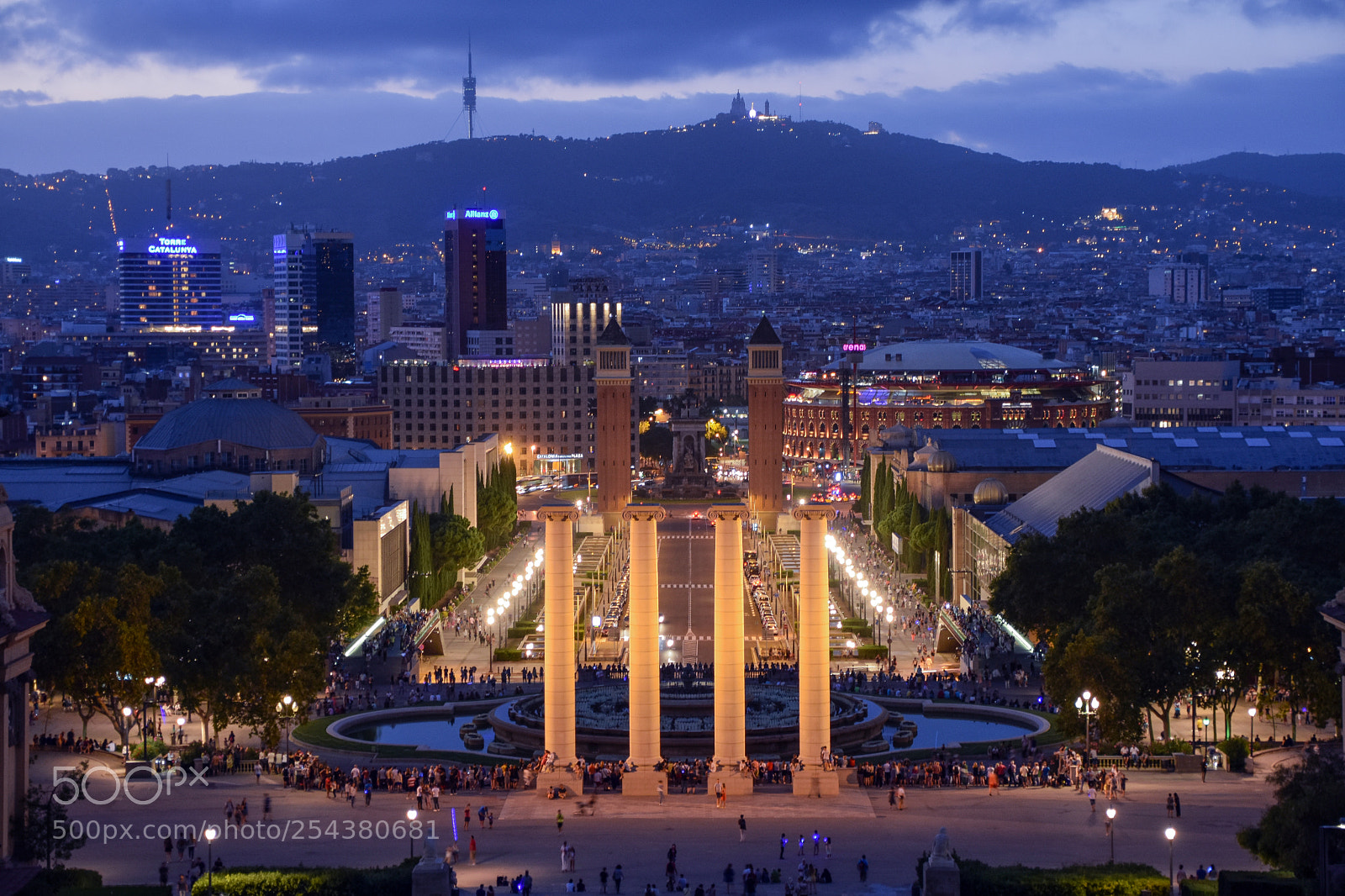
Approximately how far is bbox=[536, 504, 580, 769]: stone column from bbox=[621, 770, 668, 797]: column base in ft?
5.31

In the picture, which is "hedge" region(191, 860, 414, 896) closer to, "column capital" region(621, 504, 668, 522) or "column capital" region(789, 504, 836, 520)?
"column capital" region(621, 504, 668, 522)

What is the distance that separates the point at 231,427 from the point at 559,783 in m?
66.2

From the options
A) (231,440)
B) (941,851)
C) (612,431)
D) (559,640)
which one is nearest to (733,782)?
(559,640)

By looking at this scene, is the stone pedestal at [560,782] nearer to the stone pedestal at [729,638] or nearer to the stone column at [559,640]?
the stone column at [559,640]

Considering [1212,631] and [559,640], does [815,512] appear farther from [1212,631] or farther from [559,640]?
[1212,631]

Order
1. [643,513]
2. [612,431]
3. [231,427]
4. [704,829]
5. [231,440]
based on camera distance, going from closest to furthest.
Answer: [704,829] → [643,513] → [231,440] → [231,427] → [612,431]

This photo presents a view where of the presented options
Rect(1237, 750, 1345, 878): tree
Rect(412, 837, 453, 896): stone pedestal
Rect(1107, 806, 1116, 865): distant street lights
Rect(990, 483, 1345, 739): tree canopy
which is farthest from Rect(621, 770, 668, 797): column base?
Rect(1237, 750, 1345, 878): tree

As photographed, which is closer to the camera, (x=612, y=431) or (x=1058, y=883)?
(x=1058, y=883)

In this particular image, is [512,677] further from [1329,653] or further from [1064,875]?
[1064,875]

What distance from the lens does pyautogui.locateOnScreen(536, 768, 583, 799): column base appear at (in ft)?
155

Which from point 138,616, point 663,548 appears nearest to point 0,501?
point 138,616

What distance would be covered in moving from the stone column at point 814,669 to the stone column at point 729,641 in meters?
1.47

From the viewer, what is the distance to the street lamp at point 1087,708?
49969 mm

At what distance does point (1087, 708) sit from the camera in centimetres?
5222
